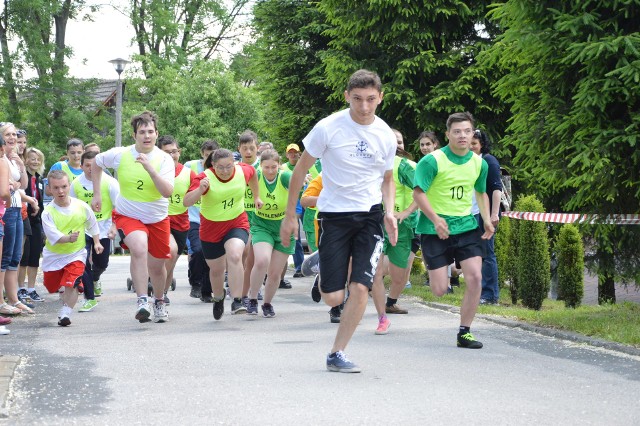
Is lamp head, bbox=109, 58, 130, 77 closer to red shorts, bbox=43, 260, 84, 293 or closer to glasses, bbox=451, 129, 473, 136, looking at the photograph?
red shorts, bbox=43, 260, 84, 293

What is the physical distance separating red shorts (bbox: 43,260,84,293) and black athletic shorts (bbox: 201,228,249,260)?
1.25 metres

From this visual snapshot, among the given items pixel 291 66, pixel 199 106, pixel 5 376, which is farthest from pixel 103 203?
pixel 199 106

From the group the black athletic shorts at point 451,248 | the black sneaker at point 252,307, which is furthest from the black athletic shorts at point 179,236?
the black athletic shorts at point 451,248

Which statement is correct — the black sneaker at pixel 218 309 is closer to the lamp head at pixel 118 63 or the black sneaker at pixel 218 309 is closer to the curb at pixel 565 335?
the curb at pixel 565 335

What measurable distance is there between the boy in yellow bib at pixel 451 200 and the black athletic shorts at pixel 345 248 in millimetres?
1461

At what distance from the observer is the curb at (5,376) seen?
634 cm

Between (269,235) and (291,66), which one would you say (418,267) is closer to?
(269,235)

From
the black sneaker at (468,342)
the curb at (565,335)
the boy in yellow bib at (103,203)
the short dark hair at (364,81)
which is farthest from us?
the boy in yellow bib at (103,203)

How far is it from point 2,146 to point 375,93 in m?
3.82

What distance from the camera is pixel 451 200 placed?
31.2 feet

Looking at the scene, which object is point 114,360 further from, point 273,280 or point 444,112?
point 444,112

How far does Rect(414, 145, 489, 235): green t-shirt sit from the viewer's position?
9.45 m

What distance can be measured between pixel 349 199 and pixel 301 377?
1254 millimetres

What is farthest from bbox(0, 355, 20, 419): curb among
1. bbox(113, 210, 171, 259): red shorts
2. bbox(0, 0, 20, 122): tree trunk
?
bbox(0, 0, 20, 122): tree trunk
